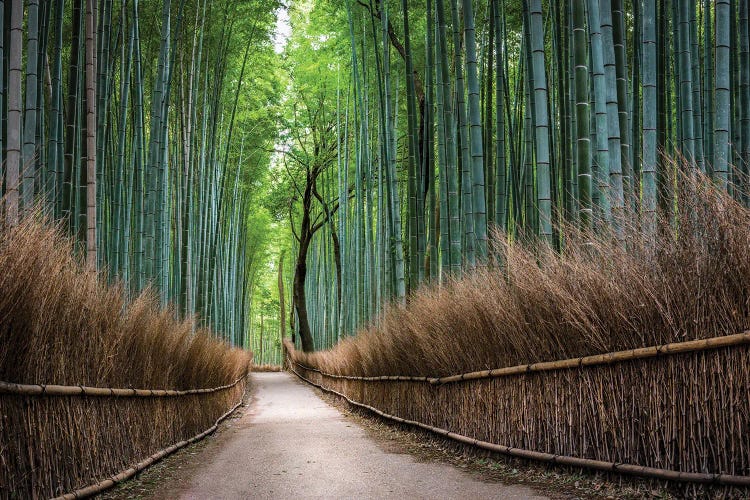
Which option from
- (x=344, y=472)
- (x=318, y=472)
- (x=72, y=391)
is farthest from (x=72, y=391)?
(x=344, y=472)

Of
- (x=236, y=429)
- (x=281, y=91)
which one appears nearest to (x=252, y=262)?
(x=281, y=91)

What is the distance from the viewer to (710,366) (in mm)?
2938

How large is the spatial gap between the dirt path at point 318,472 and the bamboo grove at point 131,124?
1.55m

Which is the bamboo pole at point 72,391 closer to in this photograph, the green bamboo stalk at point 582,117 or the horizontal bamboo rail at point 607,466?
the horizontal bamboo rail at point 607,466

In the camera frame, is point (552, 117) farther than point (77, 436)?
Yes

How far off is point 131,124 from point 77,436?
462 cm

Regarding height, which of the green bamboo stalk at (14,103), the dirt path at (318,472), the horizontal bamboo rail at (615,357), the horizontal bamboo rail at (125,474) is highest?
the green bamboo stalk at (14,103)

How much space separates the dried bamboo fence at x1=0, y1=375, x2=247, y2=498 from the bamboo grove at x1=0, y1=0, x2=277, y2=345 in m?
0.79

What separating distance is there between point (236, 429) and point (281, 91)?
10.4m

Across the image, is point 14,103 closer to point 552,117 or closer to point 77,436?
point 77,436

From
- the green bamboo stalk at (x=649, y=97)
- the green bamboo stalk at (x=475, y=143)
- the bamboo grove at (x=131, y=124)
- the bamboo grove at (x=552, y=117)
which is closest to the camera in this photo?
the bamboo grove at (x=131, y=124)

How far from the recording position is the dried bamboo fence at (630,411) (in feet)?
9.25

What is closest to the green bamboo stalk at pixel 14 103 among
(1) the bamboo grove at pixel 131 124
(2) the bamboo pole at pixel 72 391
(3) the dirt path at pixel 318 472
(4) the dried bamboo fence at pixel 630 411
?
(1) the bamboo grove at pixel 131 124

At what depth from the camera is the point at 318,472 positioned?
14.8 ft
